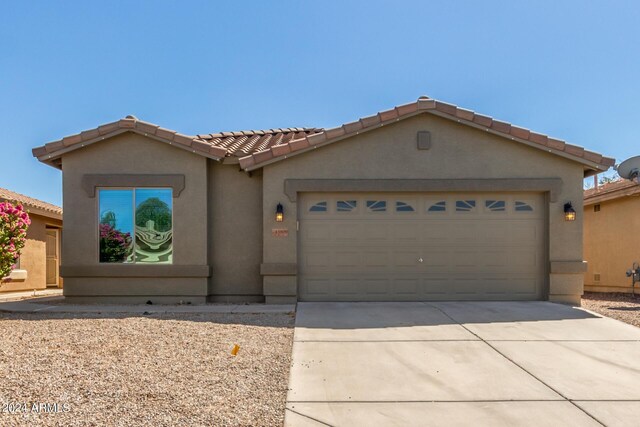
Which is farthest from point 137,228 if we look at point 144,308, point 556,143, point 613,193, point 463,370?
point 613,193

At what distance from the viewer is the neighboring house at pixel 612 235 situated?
512 inches

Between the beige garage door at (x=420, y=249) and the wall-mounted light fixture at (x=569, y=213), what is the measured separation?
19.4 inches

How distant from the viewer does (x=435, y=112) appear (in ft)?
31.6

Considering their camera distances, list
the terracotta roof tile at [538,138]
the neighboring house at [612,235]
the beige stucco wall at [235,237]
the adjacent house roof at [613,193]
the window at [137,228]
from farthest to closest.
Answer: the neighboring house at [612,235] → the adjacent house roof at [613,193] → the beige stucco wall at [235,237] → the window at [137,228] → the terracotta roof tile at [538,138]

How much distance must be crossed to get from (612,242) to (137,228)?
14.0 metres

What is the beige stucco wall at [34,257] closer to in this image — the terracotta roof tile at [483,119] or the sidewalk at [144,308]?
the sidewalk at [144,308]

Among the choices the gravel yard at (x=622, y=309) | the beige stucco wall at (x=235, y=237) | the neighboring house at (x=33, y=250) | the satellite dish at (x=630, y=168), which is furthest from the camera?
the neighboring house at (x=33, y=250)

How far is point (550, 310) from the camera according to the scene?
28.5ft

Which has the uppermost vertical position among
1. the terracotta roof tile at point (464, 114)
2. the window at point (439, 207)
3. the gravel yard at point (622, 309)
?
the terracotta roof tile at point (464, 114)

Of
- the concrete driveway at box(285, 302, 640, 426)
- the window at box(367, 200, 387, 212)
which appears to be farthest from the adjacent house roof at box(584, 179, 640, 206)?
the window at box(367, 200, 387, 212)

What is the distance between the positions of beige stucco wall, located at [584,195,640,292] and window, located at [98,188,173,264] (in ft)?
43.0

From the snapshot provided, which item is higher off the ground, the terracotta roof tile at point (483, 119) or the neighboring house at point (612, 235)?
the terracotta roof tile at point (483, 119)

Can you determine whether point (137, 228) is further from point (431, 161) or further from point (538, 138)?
point (538, 138)

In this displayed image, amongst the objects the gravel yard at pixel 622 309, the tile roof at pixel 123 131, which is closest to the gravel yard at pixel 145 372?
the tile roof at pixel 123 131
